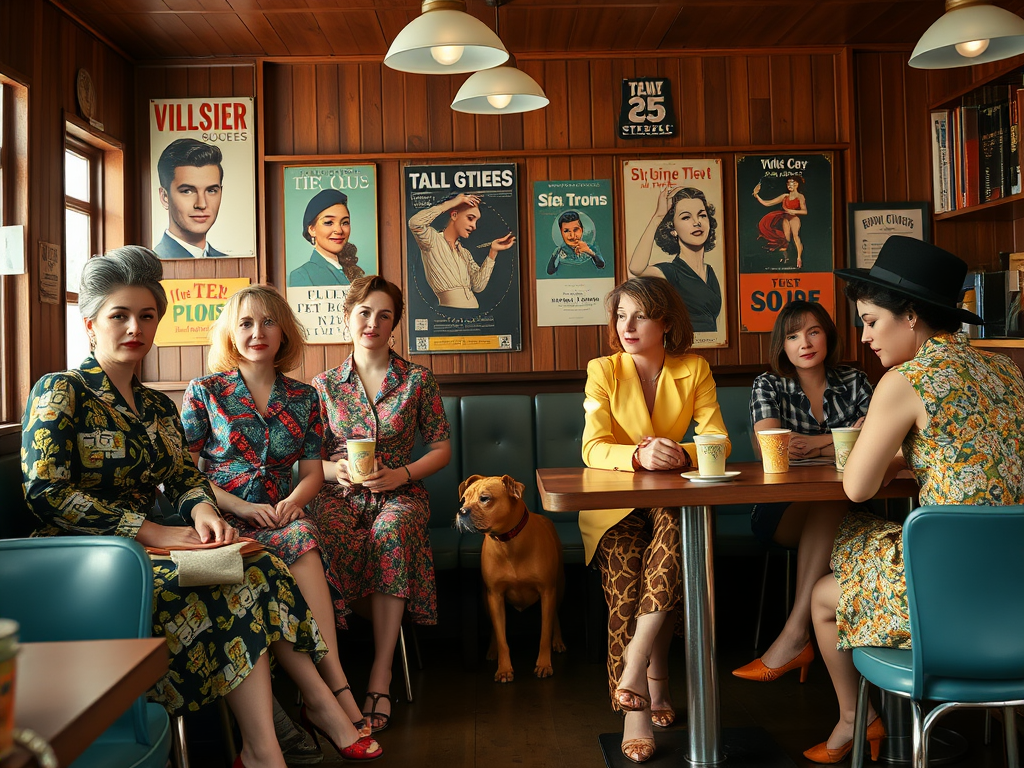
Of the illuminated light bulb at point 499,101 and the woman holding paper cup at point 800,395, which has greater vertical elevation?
the illuminated light bulb at point 499,101

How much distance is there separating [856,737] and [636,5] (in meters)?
2.95

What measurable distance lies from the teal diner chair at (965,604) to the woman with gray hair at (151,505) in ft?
4.94

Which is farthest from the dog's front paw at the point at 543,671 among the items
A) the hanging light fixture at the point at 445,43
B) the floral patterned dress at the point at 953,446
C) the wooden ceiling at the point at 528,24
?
the wooden ceiling at the point at 528,24

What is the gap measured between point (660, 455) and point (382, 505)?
1153 millimetres

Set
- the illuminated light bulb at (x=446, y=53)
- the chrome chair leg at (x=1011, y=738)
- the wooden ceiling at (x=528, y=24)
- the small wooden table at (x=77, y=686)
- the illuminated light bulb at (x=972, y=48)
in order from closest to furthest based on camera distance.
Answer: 1. the small wooden table at (x=77, y=686)
2. the chrome chair leg at (x=1011, y=738)
3. the illuminated light bulb at (x=446, y=53)
4. the illuminated light bulb at (x=972, y=48)
5. the wooden ceiling at (x=528, y=24)

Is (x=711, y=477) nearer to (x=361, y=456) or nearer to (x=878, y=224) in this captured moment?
(x=361, y=456)

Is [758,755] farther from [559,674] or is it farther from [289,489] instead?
[289,489]

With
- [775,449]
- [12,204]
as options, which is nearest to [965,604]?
[775,449]

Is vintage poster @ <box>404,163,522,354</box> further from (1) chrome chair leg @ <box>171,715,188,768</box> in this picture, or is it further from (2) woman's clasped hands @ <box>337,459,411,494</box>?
(1) chrome chair leg @ <box>171,715,188,768</box>

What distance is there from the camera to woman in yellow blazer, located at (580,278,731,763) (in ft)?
7.99

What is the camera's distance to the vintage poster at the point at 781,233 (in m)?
4.21

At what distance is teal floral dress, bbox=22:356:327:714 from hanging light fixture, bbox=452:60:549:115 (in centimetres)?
149

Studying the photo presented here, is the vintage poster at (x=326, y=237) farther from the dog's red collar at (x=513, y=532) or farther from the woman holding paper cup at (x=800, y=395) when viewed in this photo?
the woman holding paper cup at (x=800, y=395)

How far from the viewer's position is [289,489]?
299 cm
